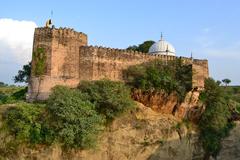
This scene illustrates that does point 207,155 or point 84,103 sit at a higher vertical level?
point 84,103

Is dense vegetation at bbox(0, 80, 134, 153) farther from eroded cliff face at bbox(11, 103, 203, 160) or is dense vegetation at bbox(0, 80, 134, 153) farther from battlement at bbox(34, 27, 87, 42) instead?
battlement at bbox(34, 27, 87, 42)

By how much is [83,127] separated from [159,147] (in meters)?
5.44

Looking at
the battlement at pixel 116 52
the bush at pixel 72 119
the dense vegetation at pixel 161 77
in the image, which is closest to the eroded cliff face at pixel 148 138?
the dense vegetation at pixel 161 77

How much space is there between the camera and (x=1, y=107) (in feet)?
76.6

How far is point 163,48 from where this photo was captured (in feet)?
106

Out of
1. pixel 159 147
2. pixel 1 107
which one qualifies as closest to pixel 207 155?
pixel 159 147

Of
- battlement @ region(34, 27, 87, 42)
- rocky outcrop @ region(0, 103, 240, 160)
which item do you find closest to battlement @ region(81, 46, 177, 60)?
battlement @ region(34, 27, 87, 42)

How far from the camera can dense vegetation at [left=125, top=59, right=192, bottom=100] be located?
26328mm

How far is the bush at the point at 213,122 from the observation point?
27734mm

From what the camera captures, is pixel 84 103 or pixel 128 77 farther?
pixel 128 77

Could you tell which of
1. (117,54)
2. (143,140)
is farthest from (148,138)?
(117,54)

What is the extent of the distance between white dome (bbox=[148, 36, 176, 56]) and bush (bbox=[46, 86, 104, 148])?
34.4 feet

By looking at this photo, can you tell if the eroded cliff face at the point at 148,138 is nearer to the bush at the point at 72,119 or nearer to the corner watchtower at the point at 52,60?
the bush at the point at 72,119

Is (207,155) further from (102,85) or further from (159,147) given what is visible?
(102,85)
